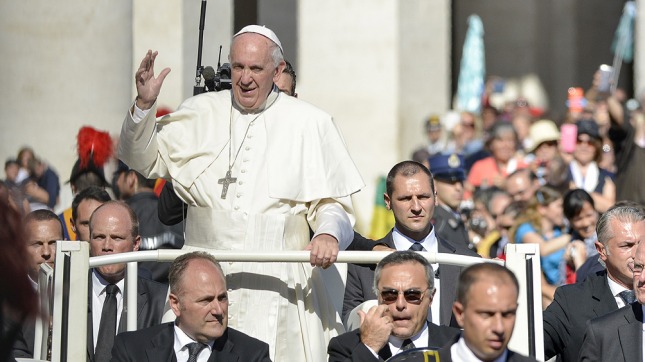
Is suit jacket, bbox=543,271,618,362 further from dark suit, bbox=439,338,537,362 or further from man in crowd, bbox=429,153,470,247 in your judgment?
man in crowd, bbox=429,153,470,247

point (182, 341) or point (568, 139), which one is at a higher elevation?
point (568, 139)

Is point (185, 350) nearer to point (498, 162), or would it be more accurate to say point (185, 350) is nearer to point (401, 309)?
point (401, 309)

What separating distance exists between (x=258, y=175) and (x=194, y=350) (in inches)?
42.5

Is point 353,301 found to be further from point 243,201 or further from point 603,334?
point 603,334

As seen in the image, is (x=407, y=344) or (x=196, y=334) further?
(x=196, y=334)

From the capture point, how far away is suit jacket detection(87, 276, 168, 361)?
253 inches

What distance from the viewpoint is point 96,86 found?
1037 cm

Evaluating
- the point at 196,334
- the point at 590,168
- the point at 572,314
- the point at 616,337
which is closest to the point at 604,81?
the point at 590,168

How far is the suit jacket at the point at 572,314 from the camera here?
6.66 metres

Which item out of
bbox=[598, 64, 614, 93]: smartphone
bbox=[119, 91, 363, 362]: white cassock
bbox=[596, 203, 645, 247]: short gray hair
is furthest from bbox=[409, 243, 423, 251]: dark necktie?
bbox=[598, 64, 614, 93]: smartphone

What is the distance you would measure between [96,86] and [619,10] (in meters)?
19.3

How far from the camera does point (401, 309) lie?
5531mm

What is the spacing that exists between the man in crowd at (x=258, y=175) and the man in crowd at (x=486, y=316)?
4.78 feet

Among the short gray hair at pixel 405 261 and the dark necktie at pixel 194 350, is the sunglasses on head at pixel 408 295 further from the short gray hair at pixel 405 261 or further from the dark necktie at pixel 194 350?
the dark necktie at pixel 194 350
